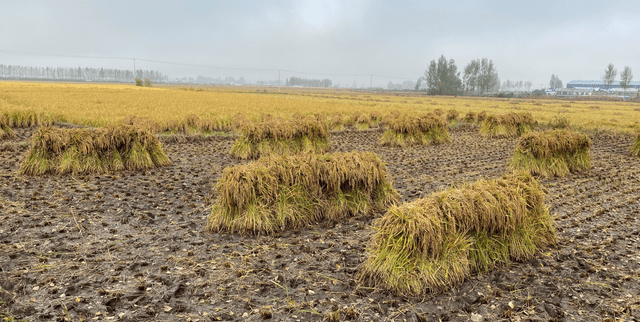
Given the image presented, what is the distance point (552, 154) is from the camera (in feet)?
32.4

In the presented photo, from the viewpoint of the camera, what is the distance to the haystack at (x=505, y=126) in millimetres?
17062

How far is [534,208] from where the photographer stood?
5207 millimetres

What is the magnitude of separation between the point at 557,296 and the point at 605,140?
16.1m

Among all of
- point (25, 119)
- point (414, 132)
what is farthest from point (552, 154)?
point (25, 119)

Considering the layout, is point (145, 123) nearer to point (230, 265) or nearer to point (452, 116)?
point (230, 265)

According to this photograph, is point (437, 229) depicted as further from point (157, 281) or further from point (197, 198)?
point (197, 198)

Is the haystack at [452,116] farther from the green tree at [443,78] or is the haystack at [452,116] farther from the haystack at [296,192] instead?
the green tree at [443,78]

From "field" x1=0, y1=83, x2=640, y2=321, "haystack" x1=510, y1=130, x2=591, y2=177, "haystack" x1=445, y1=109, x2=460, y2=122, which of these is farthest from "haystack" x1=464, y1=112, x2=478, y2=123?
"field" x1=0, y1=83, x2=640, y2=321

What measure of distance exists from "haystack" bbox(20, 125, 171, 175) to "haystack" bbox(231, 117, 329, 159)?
2458mm

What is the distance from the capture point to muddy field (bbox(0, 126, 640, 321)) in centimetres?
374

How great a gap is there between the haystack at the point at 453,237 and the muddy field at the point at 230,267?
0.16m

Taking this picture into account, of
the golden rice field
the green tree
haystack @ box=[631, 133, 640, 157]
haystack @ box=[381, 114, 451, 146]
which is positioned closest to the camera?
haystack @ box=[631, 133, 640, 157]

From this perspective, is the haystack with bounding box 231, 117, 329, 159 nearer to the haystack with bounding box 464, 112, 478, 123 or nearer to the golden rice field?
the golden rice field

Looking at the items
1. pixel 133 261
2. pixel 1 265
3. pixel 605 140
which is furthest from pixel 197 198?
pixel 605 140
